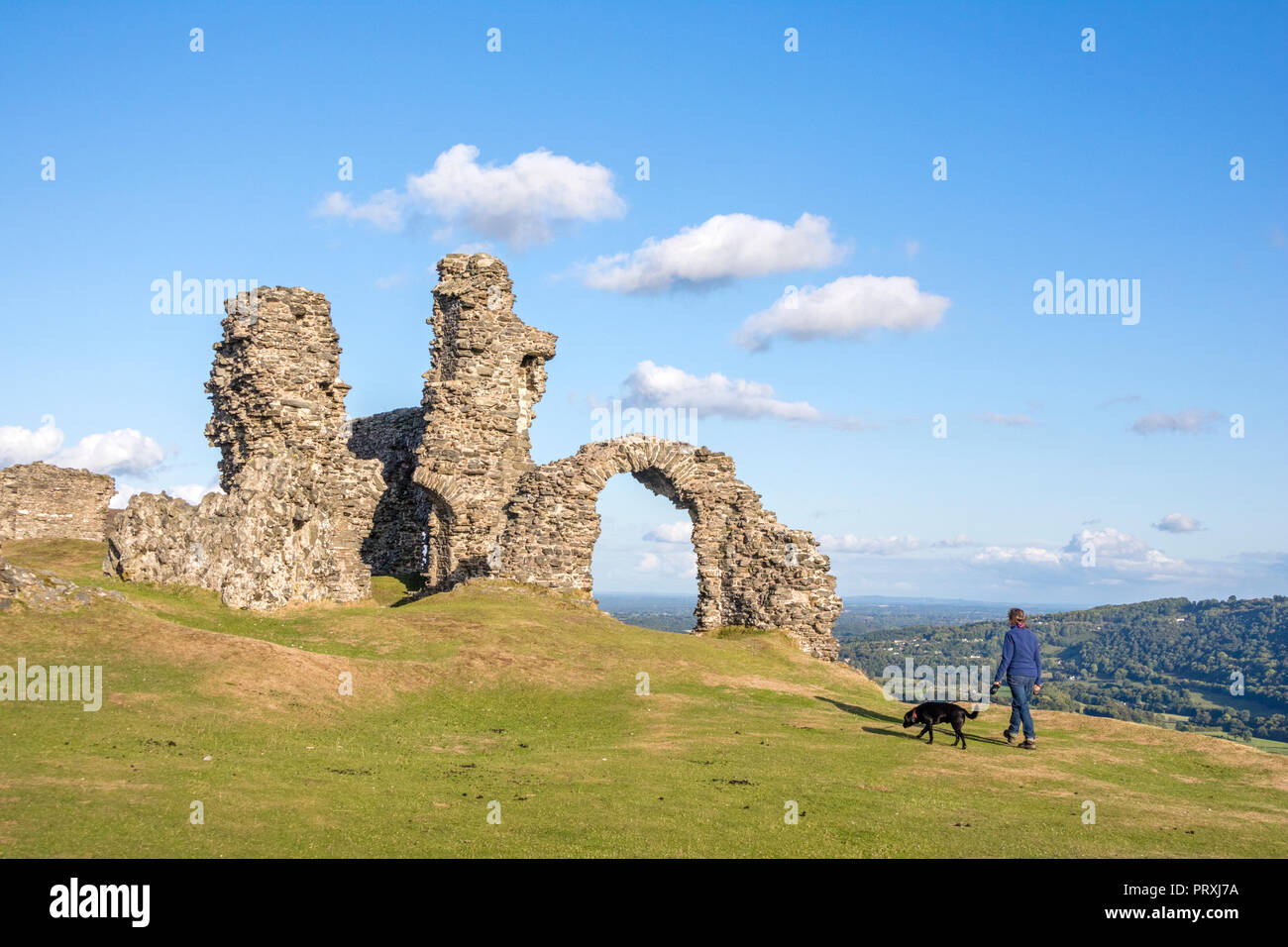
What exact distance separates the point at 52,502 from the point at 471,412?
1948 cm

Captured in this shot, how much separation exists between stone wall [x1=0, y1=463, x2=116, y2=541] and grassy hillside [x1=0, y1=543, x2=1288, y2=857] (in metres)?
22.6

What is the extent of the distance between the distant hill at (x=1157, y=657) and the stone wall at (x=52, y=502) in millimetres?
61778

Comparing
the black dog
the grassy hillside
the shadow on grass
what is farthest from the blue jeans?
the shadow on grass

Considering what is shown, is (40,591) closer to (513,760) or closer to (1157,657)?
(513,760)

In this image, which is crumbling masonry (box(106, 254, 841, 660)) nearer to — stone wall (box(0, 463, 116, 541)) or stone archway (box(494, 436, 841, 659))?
stone archway (box(494, 436, 841, 659))

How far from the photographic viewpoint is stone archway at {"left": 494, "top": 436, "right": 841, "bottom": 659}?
31.2 metres

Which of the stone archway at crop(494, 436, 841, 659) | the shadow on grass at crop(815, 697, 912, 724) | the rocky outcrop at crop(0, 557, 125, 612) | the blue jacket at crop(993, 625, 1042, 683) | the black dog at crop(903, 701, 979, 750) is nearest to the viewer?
the rocky outcrop at crop(0, 557, 125, 612)

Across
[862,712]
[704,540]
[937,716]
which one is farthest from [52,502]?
[937,716]

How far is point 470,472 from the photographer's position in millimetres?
35406

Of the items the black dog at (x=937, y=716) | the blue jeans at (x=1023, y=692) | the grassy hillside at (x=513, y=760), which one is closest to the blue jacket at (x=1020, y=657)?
the blue jeans at (x=1023, y=692)
